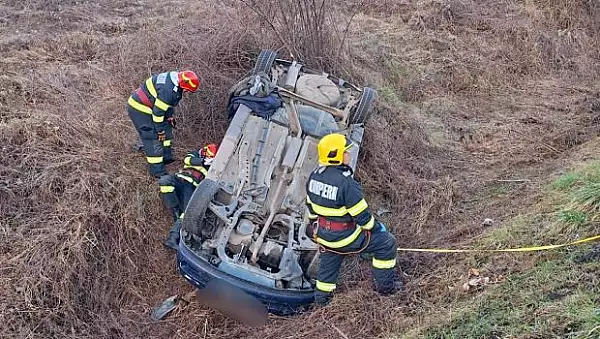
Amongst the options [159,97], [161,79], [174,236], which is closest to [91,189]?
[174,236]

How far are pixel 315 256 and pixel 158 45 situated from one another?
4427 mm

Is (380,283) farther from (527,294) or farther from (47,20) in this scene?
(47,20)

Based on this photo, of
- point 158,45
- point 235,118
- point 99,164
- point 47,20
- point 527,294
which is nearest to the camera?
point 527,294

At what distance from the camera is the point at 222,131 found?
7.55 m

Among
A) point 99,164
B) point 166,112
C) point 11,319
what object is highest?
point 166,112

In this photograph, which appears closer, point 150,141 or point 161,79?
point 161,79

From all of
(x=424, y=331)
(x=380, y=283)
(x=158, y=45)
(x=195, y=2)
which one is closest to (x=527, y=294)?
(x=424, y=331)

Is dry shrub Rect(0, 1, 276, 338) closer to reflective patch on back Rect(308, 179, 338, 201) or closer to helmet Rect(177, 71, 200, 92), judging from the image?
helmet Rect(177, 71, 200, 92)

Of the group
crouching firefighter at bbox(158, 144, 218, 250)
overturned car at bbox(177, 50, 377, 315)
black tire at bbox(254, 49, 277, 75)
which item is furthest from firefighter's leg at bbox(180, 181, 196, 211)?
black tire at bbox(254, 49, 277, 75)

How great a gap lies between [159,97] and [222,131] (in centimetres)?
129

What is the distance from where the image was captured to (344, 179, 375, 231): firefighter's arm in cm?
469

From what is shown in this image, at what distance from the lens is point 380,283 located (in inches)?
199

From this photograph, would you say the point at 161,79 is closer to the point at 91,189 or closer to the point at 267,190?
the point at 91,189

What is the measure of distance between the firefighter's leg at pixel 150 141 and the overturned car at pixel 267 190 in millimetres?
889
